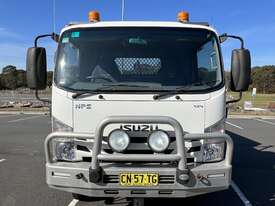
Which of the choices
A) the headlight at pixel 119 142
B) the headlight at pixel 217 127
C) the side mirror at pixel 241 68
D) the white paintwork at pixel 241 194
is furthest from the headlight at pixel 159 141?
the white paintwork at pixel 241 194

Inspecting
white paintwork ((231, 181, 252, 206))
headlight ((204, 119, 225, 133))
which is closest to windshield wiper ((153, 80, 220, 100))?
headlight ((204, 119, 225, 133))

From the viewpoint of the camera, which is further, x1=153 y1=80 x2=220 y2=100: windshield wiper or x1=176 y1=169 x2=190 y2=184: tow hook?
x1=153 y1=80 x2=220 y2=100: windshield wiper

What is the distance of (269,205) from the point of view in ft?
20.1

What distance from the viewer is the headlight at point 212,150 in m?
4.79

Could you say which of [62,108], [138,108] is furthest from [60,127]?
[138,108]

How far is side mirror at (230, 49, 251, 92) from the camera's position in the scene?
5195 mm

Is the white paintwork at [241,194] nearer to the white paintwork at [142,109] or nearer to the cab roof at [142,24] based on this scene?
the white paintwork at [142,109]

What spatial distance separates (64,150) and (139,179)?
98 cm

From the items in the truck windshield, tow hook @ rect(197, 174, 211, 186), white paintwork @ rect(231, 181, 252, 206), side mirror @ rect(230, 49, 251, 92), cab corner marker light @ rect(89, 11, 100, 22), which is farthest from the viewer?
white paintwork @ rect(231, 181, 252, 206)

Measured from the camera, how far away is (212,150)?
4.80 m

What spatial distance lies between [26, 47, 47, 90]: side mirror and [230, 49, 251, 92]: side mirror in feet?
7.63

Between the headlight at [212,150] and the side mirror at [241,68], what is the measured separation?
822 millimetres

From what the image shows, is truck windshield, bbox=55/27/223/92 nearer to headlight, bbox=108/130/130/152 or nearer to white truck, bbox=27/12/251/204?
white truck, bbox=27/12/251/204

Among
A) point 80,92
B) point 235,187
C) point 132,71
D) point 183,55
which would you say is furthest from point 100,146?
point 235,187
